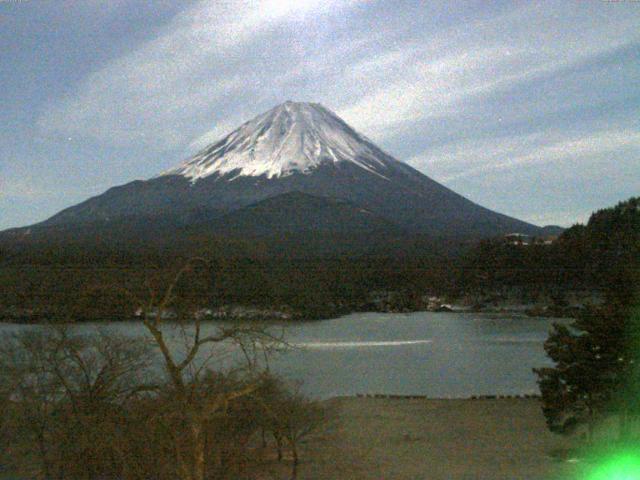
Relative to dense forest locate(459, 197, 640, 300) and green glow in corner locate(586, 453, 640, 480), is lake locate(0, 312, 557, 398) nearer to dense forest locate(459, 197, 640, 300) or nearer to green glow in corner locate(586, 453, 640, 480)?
dense forest locate(459, 197, 640, 300)

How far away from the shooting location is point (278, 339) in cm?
350

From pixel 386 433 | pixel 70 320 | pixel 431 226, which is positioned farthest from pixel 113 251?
pixel 431 226

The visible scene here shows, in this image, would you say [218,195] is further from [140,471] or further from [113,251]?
[140,471]

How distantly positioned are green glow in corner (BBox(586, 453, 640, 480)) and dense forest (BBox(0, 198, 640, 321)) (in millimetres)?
2681

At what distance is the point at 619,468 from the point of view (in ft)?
16.8

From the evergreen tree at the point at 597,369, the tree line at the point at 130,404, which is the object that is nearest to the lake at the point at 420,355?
the evergreen tree at the point at 597,369

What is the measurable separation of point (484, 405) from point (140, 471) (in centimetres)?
922

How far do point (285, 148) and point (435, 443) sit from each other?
1379 inches

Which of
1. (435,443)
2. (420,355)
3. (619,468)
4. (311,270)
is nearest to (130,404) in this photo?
(619,468)

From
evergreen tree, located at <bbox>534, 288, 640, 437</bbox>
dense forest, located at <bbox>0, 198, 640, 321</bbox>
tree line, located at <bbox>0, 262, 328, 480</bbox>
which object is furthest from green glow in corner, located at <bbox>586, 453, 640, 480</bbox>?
dense forest, located at <bbox>0, 198, 640, 321</bbox>

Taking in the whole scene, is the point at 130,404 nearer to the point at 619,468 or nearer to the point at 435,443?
the point at 619,468

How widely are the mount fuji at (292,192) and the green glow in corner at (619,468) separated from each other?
21.2 ft

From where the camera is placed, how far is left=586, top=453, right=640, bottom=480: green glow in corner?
4839 mm

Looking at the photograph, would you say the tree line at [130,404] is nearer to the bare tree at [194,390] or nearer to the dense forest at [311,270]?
the bare tree at [194,390]
